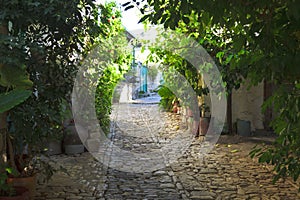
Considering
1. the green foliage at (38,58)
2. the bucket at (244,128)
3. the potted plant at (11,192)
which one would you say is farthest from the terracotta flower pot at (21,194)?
the bucket at (244,128)

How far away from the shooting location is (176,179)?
14.3ft

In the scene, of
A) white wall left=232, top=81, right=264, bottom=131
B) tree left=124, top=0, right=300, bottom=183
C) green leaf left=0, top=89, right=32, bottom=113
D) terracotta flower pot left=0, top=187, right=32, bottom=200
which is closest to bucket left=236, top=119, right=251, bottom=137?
white wall left=232, top=81, right=264, bottom=131

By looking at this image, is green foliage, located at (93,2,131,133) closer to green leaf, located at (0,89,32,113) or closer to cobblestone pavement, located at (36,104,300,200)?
cobblestone pavement, located at (36,104,300,200)

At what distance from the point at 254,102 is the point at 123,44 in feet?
8.86

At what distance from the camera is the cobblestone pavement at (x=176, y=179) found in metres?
3.82

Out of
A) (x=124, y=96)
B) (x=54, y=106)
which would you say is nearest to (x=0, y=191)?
(x=54, y=106)

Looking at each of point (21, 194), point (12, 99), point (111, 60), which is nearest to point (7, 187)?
point (21, 194)

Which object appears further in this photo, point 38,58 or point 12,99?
point 38,58

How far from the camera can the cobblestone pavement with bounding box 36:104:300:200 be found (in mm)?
3825

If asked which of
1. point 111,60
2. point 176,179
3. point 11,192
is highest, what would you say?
point 111,60

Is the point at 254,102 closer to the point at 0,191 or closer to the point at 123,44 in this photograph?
the point at 123,44

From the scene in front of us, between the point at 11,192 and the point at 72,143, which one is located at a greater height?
the point at 72,143

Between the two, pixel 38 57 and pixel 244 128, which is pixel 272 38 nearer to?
pixel 38 57

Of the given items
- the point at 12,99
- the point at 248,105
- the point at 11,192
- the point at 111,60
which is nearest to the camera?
the point at 12,99
